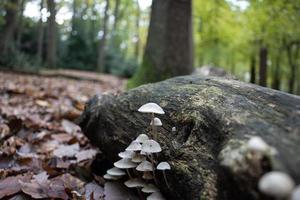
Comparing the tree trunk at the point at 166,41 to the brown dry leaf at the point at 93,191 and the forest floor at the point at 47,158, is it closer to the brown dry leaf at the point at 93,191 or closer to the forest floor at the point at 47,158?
the forest floor at the point at 47,158

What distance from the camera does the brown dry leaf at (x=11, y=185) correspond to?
2511mm

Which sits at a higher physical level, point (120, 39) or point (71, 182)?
point (120, 39)

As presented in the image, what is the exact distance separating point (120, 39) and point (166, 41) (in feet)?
93.1

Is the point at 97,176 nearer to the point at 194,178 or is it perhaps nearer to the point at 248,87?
the point at 194,178

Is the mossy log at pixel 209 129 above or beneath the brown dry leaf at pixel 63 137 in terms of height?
above

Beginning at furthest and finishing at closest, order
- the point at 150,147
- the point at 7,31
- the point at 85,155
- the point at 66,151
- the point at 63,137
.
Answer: the point at 7,31, the point at 63,137, the point at 66,151, the point at 85,155, the point at 150,147

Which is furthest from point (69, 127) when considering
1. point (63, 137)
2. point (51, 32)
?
point (51, 32)

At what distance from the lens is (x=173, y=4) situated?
247 inches

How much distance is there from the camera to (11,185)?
2611mm

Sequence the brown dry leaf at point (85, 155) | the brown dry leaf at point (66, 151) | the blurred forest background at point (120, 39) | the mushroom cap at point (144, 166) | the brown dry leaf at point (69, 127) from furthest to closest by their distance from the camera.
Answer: the blurred forest background at point (120, 39) < the brown dry leaf at point (69, 127) < the brown dry leaf at point (66, 151) < the brown dry leaf at point (85, 155) < the mushroom cap at point (144, 166)

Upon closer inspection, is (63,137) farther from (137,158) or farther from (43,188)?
(137,158)

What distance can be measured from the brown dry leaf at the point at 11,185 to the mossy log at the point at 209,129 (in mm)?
758

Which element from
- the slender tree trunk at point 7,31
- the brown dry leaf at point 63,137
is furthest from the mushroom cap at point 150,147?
the slender tree trunk at point 7,31

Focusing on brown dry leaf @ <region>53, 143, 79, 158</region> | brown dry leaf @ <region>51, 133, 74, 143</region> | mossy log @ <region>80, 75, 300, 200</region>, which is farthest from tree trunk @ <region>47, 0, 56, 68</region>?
mossy log @ <region>80, 75, 300, 200</region>
